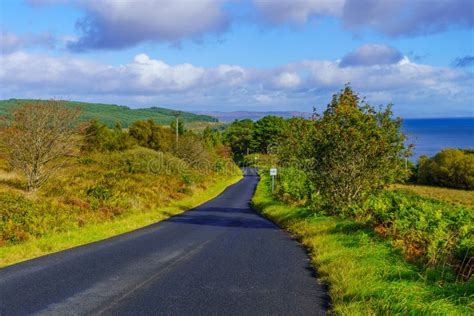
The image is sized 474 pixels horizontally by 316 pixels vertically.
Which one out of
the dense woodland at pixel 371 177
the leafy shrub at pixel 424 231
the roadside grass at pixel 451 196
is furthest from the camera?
the roadside grass at pixel 451 196

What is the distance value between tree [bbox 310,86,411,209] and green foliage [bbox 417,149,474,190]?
7171 centimetres

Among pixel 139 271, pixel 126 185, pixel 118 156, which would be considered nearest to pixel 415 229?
pixel 139 271

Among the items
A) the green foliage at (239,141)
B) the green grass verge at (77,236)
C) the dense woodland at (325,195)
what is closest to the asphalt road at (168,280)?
the green grass verge at (77,236)

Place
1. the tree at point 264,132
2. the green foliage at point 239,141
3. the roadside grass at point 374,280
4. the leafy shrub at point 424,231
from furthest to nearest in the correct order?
1. the green foliage at point 239,141
2. the tree at point 264,132
3. the leafy shrub at point 424,231
4. the roadside grass at point 374,280

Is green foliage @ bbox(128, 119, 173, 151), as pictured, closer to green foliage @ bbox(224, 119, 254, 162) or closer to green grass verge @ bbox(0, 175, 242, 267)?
green foliage @ bbox(224, 119, 254, 162)

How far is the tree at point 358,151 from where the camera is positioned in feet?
50.3

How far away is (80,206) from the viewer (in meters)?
19.0

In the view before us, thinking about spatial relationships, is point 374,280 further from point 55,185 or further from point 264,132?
point 264,132

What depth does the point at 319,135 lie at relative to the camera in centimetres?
1603

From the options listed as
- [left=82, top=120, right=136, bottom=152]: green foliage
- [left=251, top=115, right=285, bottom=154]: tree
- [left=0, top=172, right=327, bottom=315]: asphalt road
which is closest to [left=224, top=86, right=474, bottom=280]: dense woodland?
[left=0, top=172, right=327, bottom=315]: asphalt road

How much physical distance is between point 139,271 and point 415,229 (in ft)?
22.3

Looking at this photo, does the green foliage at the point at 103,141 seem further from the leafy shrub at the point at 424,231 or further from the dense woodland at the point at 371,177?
the leafy shrub at the point at 424,231

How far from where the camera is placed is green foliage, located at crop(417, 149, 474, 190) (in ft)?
262

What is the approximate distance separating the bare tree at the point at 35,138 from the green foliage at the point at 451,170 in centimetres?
7373
